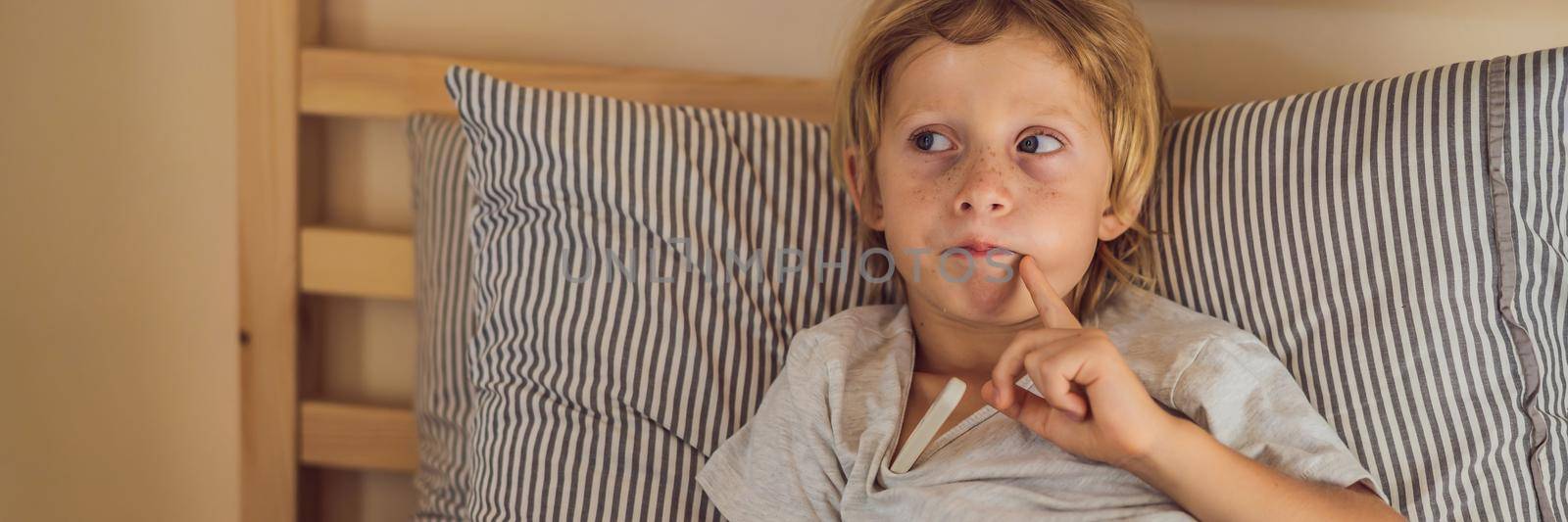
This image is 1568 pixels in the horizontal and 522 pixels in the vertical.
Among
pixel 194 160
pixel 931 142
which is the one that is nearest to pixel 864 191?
pixel 931 142

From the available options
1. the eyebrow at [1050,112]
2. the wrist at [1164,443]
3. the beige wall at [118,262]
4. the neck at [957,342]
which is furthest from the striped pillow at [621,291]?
the beige wall at [118,262]

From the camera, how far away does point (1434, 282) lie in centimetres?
96

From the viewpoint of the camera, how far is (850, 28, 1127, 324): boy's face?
0.90 meters

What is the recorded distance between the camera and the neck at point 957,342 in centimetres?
101

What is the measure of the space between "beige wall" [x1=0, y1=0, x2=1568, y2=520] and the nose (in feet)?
1.56

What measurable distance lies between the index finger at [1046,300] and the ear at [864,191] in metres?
0.21

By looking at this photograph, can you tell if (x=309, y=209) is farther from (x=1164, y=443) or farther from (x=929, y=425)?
(x=1164, y=443)

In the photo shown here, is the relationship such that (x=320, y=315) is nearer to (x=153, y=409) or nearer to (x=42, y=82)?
(x=153, y=409)

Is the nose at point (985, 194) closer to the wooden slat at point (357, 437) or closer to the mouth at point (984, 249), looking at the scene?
the mouth at point (984, 249)

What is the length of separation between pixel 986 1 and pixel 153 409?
1.18m

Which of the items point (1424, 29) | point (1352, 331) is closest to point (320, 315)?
point (1352, 331)

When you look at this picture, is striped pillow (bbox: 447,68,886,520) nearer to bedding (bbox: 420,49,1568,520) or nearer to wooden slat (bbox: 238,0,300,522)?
bedding (bbox: 420,49,1568,520)

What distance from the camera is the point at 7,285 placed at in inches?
55.1

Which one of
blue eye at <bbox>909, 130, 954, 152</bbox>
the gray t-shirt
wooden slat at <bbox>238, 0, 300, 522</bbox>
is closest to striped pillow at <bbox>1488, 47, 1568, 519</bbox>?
the gray t-shirt
